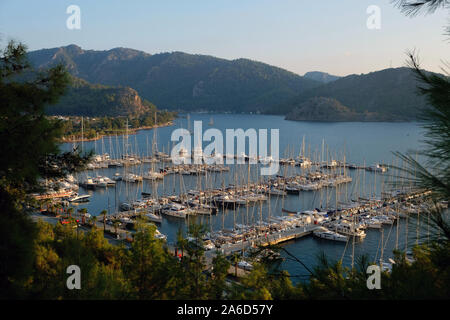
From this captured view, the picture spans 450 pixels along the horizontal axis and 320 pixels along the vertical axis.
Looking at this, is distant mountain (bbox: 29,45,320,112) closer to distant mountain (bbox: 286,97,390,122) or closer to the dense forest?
the dense forest

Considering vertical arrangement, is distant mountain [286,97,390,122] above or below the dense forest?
below

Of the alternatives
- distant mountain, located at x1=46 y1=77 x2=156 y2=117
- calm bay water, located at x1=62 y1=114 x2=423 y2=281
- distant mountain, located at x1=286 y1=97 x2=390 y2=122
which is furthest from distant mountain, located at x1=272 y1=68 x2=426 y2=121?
distant mountain, located at x1=46 y1=77 x2=156 y2=117

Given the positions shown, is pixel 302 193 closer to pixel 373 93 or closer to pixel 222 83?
pixel 373 93

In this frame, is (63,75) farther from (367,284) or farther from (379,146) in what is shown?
(379,146)

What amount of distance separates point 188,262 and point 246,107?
434 ft

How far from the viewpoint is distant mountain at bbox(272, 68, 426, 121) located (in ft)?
279

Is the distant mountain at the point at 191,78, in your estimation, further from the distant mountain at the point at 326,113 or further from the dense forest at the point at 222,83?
the distant mountain at the point at 326,113

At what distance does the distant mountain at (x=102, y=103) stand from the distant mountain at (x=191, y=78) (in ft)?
148

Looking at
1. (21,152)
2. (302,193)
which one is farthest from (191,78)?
(21,152)

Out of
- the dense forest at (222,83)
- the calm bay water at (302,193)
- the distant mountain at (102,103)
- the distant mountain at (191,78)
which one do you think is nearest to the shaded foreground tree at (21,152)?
the calm bay water at (302,193)

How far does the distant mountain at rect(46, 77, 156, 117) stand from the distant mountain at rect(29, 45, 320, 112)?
148 feet

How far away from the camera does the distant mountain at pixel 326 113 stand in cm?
9025

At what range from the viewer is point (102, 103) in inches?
3433
